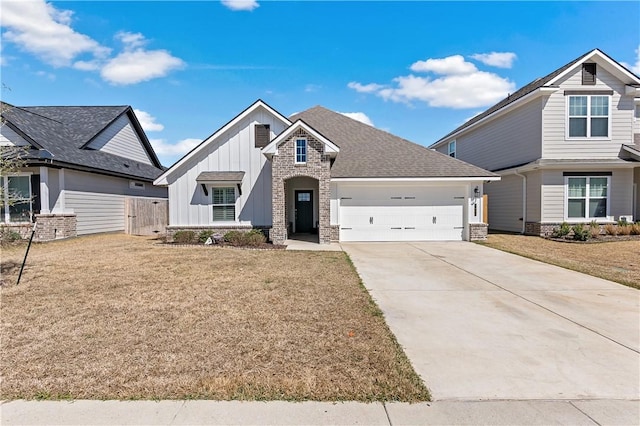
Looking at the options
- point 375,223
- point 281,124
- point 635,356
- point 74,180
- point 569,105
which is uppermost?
point 569,105

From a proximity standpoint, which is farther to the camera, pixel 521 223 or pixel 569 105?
pixel 521 223

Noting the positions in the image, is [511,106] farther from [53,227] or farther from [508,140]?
[53,227]

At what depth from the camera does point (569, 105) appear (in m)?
15.1

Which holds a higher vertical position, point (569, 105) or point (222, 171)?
point (569, 105)

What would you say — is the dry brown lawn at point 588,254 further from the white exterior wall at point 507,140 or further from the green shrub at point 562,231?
the white exterior wall at point 507,140

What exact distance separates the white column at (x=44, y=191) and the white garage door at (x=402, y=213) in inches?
508

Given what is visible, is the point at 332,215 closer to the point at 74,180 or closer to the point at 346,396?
the point at 346,396

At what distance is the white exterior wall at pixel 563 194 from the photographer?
15172 millimetres

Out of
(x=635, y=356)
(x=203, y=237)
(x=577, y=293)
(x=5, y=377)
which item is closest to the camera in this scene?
(x=5, y=377)

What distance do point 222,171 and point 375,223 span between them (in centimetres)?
742

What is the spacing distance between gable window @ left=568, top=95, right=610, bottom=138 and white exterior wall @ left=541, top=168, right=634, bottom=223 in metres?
1.83

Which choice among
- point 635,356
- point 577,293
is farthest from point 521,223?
point 635,356

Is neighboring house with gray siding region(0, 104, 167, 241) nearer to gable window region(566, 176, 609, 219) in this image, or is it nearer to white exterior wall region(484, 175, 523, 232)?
white exterior wall region(484, 175, 523, 232)

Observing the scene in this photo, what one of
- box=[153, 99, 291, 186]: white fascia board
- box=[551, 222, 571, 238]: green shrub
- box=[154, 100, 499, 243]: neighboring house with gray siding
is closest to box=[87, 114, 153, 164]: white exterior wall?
box=[153, 99, 291, 186]: white fascia board
